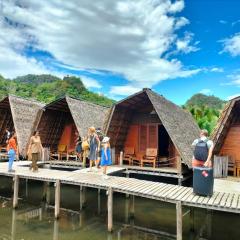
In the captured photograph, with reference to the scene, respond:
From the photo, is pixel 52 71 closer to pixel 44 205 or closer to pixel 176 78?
pixel 176 78

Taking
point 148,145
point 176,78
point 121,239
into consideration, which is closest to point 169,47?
point 176,78

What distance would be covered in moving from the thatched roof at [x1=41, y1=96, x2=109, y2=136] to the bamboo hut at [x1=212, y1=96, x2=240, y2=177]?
6.65 metres

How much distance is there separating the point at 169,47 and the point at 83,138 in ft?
61.2

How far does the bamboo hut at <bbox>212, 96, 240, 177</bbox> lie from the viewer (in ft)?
39.5

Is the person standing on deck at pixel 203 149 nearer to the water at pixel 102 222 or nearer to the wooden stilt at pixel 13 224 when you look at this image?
the water at pixel 102 222

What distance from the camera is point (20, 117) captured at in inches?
736

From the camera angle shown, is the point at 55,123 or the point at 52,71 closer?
the point at 55,123

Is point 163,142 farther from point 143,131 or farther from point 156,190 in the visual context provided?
point 156,190

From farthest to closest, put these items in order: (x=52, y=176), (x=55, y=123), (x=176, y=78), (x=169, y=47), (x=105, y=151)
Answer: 1. (x=176, y=78)
2. (x=169, y=47)
3. (x=55, y=123)
4. (x=52, y=176)
5. (x=105, y=151)

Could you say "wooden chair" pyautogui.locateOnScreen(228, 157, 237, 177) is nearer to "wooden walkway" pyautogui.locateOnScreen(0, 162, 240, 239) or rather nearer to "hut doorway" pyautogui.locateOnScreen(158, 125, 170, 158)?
"wooden walkway" pyautogui.locateOnScreen(0, 162, 240, 239)

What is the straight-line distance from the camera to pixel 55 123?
1912cm

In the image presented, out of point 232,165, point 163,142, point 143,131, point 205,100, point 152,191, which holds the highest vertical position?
point 205,100

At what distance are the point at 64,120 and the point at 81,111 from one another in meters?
2.55

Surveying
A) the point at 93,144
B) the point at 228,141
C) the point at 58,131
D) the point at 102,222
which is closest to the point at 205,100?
the point at 58,131
